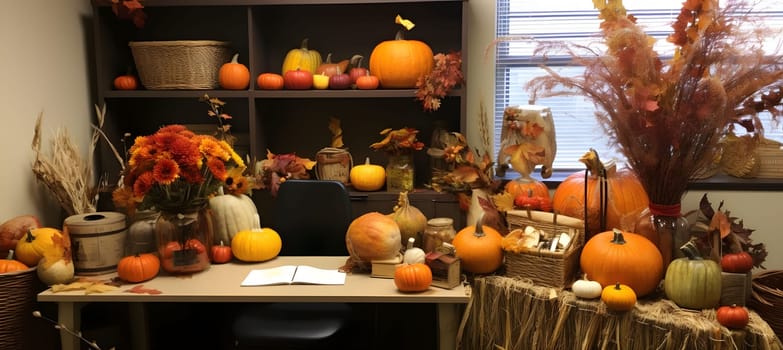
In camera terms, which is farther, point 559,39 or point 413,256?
point 559,39

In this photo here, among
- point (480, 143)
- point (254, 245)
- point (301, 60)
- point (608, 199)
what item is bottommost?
point (254, 245)

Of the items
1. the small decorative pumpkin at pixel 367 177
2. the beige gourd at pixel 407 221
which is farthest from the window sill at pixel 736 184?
the beige gourd at pixel 407 221

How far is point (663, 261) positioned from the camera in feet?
7.07

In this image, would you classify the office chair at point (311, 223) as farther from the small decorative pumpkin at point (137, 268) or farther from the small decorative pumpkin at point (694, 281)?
the small decorative pumpkin at point (694, 281)

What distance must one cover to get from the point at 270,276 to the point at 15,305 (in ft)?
2.80

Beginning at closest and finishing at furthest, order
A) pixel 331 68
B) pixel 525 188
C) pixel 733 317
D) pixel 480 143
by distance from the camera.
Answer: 1. pixel 733 317
2. pixel 525 188
3. pixel 331 68
4. pixel 480 143

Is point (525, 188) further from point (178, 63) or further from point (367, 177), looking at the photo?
point (178, 63)

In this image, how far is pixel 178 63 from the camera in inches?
113

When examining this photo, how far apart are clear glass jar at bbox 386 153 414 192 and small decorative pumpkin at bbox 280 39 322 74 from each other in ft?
1.98

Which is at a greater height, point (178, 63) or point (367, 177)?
point (178, 63)

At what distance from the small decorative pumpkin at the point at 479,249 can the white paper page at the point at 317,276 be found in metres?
0.45

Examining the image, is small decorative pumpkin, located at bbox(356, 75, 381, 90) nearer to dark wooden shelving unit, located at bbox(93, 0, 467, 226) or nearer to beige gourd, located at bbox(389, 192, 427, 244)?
dark wooden shelving unit, located at bbox(93, 0, 467, 226)

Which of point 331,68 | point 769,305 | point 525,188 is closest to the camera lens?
point 769,305

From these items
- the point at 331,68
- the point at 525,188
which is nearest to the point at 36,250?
the point at 331,68
